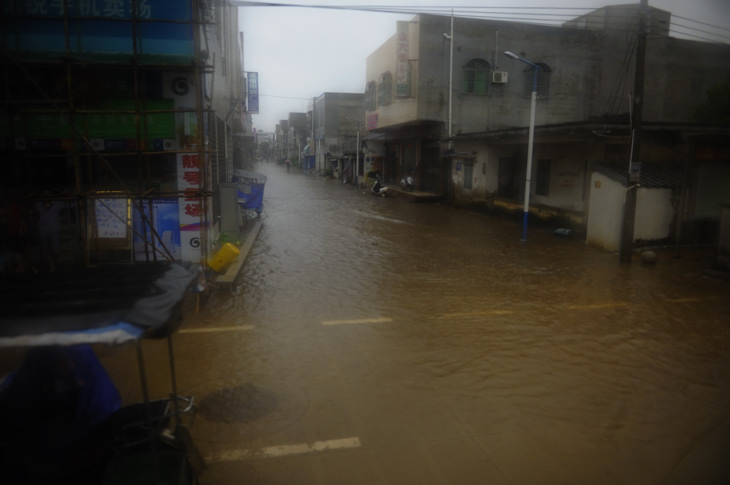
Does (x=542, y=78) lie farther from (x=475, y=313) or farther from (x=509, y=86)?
(x=475, y=313)

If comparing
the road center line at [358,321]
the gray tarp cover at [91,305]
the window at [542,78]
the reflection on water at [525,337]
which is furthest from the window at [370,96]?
the gray tarp cover at [91,305]

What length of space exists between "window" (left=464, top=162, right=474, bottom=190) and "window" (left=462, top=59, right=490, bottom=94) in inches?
180

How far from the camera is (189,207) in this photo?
1025 cm

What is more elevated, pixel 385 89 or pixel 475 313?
→ pixel 385 89

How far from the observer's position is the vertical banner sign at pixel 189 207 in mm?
10086

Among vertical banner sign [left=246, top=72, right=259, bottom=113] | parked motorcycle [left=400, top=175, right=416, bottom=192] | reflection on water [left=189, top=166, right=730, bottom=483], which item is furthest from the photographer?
parked motorcycle [left=400, top=175, right=416, bottom=192]

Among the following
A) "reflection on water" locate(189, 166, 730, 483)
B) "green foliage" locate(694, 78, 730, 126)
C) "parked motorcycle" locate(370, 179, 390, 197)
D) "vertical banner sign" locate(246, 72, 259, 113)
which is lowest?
"reflection on water" locate(189, 166, 730, 483)

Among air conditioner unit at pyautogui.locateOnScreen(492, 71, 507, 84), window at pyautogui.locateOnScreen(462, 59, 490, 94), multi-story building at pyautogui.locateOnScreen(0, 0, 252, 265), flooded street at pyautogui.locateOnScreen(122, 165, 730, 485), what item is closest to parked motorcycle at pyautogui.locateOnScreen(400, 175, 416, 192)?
window at pyautogui.locateOnScreen(462, 59, 490, 94)

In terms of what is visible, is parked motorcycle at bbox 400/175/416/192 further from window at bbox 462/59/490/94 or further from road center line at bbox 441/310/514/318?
road center line at bbox 441/310/514/318

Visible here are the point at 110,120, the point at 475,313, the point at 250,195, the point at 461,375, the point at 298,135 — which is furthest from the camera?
the point at 298,135

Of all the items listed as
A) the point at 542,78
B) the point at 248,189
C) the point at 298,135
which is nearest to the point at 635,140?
the point at 248,189

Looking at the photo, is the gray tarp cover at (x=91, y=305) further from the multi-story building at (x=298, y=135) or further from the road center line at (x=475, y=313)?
the multi-story building at (x=298, y=135)

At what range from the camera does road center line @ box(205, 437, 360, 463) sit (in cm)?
453

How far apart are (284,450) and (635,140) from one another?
37.8 feet
